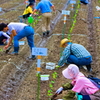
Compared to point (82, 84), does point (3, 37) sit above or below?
below

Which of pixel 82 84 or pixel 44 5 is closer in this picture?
pixel 82 84

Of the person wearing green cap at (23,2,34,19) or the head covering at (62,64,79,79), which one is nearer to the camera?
the head covering at (62,64,79,79)

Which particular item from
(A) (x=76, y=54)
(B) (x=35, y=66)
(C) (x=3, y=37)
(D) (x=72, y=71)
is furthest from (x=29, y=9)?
(D) (x=72, y=71)

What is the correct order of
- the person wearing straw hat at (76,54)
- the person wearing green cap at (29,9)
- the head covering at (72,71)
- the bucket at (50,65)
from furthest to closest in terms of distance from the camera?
the person wearing green cap at (29,9) < the bucket at (50,65) < the person wearing straw hat at (76,54) < the head covering at (72,71)

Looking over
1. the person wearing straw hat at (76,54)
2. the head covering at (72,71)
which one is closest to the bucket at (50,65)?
the person wearing straw hat at (76,54)

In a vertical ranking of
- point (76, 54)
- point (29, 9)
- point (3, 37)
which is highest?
point (29, 9)

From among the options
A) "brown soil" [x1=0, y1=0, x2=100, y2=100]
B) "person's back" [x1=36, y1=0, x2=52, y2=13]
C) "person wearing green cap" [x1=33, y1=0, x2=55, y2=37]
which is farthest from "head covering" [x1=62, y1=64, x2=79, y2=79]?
"person's back" [x1=36, y1=0, x2=52, y2=13]

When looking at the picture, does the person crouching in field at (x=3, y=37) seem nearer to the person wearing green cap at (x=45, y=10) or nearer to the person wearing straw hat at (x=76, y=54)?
the person wearing green cap at (x=45, y=10)

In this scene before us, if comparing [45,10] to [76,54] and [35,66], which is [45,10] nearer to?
[35,66]

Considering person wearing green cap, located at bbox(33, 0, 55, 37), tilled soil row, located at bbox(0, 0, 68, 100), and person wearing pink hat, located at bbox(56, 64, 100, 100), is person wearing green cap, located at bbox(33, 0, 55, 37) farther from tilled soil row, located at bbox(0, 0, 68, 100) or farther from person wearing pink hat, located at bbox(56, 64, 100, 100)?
person wearing pink hat, located at bbox(56, 64, 100, 100)

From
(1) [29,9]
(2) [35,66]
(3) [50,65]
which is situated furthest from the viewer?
(1) [29,9]

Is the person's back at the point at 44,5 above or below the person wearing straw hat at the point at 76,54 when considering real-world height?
above

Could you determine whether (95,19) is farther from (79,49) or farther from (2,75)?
(2,75)

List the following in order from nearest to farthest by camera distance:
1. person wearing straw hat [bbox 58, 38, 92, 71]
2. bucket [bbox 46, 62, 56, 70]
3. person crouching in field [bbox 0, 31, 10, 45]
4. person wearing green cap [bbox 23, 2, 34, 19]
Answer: person wearing straw hat [bbox 58, 38, 92, 71] < bucket [bbox 46, 62, 56, 70] < person crouching in field [bbox 0, 31, 10, 45] < person wearing green cap [bbox 23, 2, 34, 19]
